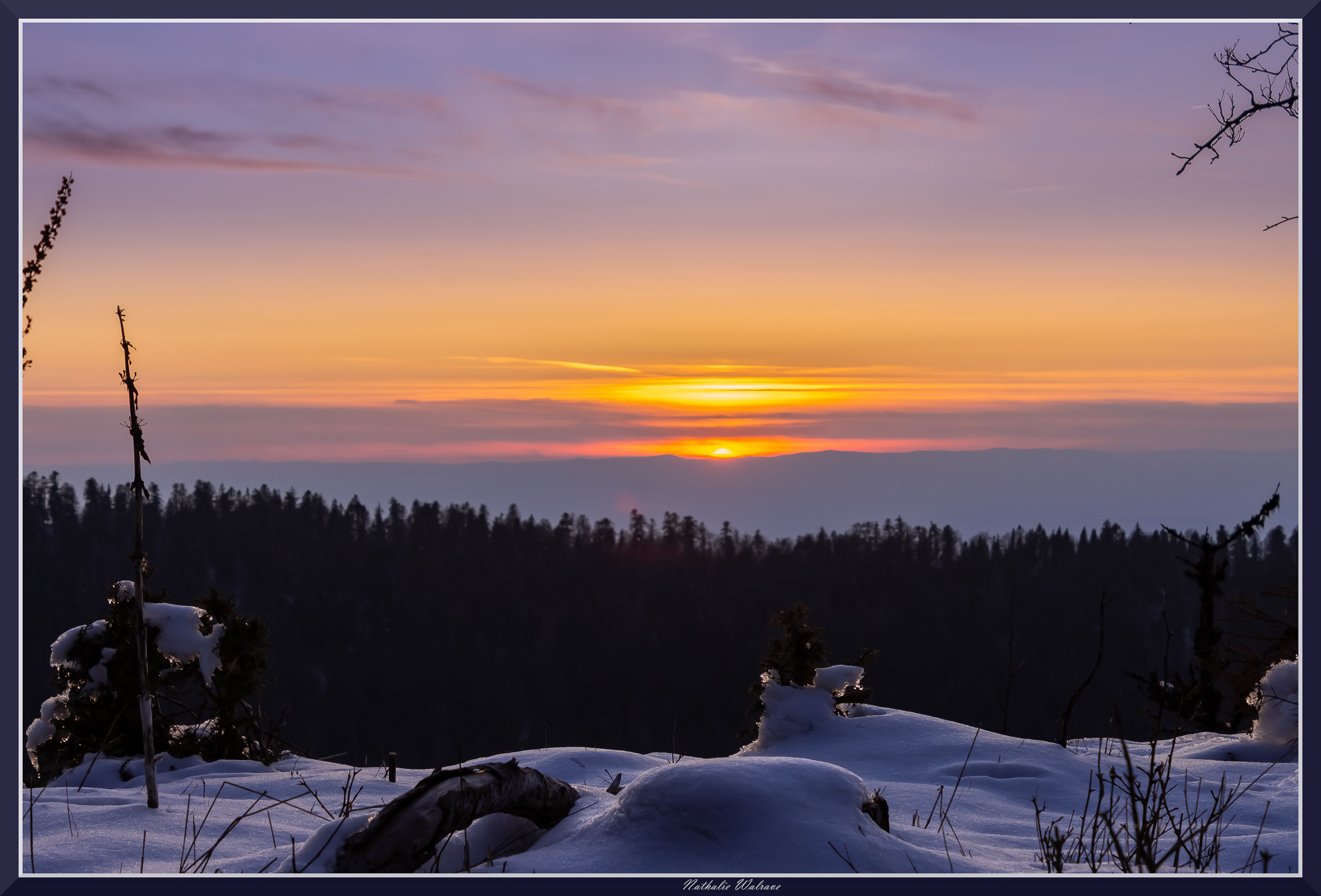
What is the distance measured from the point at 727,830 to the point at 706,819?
3.3 inches

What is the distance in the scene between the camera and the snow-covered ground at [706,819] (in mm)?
3400

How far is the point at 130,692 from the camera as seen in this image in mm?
8828

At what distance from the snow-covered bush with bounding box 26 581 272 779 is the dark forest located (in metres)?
67.0

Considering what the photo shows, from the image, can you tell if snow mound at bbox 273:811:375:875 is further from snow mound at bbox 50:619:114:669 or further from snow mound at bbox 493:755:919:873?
snow mound at bbox 50:619:114:669

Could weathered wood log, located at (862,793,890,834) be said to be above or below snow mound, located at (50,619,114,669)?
above

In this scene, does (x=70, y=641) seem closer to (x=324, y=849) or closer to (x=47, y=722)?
(x=47, y=722)

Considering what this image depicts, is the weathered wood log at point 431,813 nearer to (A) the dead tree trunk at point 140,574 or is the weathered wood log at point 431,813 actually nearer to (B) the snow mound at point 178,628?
(A) the dead tree trunk at point 140,574

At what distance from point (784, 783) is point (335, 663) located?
3352 inches

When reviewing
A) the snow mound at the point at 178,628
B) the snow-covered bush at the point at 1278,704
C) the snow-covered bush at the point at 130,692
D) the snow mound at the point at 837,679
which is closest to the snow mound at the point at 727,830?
the snow mound at the point at 178,628

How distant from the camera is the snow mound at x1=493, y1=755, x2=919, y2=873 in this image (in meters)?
3.33

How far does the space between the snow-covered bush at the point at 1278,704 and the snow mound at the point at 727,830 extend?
6.61 meters

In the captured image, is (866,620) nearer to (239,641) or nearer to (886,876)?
(239,641)

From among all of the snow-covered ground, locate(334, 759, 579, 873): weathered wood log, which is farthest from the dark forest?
locate(334, 759, 579, 873): weathered wood log

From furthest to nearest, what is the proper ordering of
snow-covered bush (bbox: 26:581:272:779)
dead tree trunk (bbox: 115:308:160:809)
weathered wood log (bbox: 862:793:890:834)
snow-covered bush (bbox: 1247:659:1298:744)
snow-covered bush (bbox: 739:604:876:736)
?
snow-covered bush (bbox: 739:604:876:736)
snow-covered bush (bbox: 26:581:272:779)
snow-covered bush (bbox: 1247:659:1298:744)
dead tree trunk (bbox: 115:308:160:809)
weathered wood log (bbox: 862:793:890:834)
